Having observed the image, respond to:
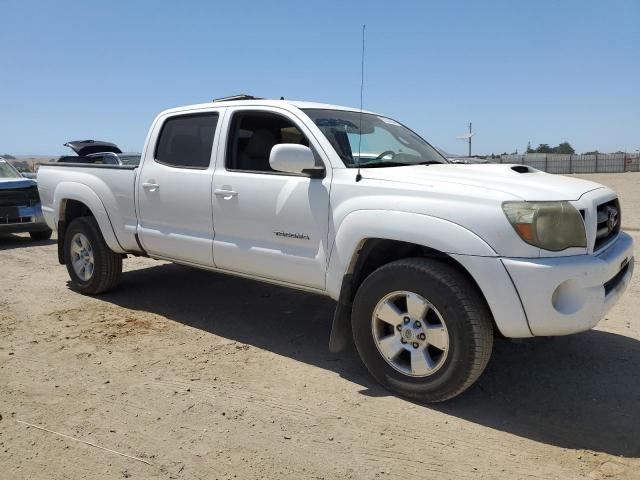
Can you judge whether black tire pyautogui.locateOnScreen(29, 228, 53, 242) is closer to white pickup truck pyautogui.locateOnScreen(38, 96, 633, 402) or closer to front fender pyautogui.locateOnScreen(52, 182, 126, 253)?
front fender pyautogui.locateOnScreen(52, 182, 126, 253)

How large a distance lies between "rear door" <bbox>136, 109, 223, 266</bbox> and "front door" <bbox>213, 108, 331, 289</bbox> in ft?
0.50

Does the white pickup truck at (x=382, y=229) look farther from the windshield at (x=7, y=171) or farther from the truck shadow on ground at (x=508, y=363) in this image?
the windshield at (x=7, y=171)

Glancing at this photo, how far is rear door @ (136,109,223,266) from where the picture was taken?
14.9ft

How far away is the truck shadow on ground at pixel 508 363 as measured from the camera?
3.14m

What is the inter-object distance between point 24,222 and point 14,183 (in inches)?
28.5

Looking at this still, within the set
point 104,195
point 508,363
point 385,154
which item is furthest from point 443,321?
point 104,195

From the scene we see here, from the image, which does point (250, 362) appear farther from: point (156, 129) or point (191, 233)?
point (156, 129)

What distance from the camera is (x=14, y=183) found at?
32.1ft

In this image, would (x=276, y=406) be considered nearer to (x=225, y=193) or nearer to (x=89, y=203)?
(x=225, y=193)

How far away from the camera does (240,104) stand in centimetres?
451

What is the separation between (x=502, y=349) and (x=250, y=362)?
6.47 feet

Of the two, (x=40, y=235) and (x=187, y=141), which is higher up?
(x=187, y=141)

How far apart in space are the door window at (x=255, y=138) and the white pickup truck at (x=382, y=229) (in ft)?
0.04

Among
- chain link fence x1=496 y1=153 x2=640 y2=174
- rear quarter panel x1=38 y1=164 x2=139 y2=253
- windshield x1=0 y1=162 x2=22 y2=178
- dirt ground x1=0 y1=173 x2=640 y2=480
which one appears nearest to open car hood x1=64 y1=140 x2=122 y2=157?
windshield x1=0 y1=162 x2=22 y2=178
